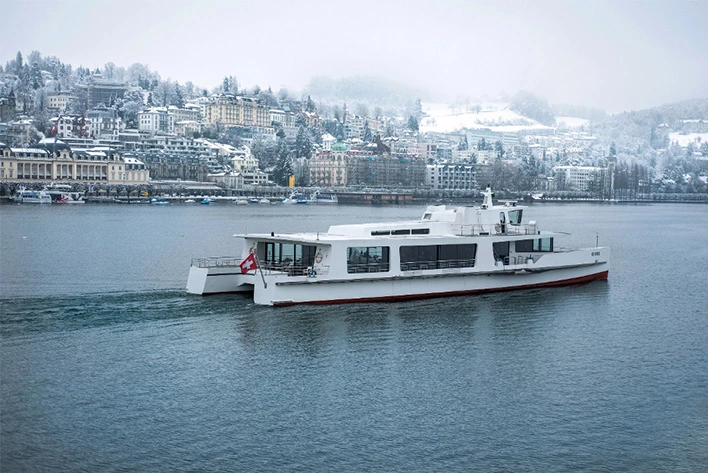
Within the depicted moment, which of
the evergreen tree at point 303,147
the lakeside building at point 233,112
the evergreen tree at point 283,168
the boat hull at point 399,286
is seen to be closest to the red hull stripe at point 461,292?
the boat hull at point 399,286

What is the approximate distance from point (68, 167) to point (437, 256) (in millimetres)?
94421

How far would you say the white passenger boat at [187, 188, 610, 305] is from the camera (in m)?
23.5

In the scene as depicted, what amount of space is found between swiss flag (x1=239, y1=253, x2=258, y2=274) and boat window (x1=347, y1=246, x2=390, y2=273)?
8.01 ft

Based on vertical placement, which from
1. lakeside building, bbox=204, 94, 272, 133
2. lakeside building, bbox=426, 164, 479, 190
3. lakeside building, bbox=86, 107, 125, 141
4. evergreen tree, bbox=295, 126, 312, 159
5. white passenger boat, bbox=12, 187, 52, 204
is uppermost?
lakeside building, bbox=204, 94, 272, 133

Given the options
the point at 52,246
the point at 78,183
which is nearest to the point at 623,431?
the point at 52,246

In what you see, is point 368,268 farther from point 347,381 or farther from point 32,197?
point 32,197

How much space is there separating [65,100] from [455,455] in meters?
164

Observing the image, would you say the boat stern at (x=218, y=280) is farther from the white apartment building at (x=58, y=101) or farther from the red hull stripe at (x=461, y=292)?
the white apartment building at (x=58, y=101)

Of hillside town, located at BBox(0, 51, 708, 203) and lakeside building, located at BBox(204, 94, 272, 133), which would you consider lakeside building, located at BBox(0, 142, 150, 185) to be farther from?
lakeside building, located at BBox(204, 94, 272, 133)

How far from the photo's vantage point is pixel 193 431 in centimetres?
1415

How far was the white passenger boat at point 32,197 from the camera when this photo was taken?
297 ft

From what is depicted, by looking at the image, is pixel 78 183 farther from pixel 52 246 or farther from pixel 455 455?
pixel 455 455

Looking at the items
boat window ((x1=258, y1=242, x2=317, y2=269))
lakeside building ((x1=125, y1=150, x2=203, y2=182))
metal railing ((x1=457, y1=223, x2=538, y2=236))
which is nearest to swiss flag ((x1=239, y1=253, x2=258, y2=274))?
boat window ((x1=258, y1=242, x2=317, y2=269))

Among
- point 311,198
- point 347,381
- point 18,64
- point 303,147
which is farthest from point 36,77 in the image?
point 347,381
